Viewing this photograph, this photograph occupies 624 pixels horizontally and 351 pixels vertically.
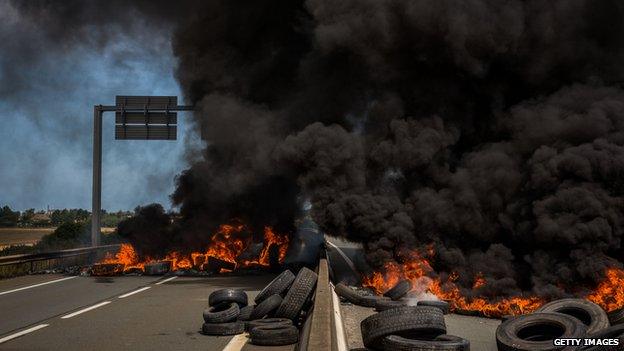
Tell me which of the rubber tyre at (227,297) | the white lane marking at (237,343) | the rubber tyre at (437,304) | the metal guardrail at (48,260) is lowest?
the rubber tyre at (437,304)

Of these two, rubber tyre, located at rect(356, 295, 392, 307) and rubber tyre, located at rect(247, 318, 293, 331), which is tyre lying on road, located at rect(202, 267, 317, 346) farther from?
rubber tyre, located at rect(356, 295, 392, 307)

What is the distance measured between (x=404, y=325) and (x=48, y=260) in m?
20.4

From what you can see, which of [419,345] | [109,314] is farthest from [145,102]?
[419,345]

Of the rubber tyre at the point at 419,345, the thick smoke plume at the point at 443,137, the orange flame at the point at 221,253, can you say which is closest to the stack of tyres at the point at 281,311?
the rubber tyre at the point at 419,345

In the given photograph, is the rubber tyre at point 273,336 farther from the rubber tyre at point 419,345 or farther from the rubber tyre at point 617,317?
the rubber tyre at point 617,317

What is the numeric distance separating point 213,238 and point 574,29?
50.8 ft

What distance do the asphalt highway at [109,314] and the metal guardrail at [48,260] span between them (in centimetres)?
154

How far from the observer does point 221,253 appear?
A: 79.7 ft

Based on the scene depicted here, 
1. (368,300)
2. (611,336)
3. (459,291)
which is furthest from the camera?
(459,291)

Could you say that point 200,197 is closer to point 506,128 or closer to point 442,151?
point 442,151

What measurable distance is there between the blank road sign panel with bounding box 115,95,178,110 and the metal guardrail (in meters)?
6.49

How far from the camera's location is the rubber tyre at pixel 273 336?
7.59 m

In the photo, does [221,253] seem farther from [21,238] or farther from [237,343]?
[21,238]

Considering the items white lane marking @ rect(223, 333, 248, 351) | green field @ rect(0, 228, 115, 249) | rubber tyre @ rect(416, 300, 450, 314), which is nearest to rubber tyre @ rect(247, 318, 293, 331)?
white lane marking @ rect(223, 333, 248, 351)
